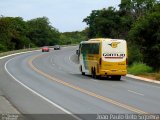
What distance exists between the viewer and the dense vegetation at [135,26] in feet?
164

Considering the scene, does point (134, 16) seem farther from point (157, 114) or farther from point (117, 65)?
point (157, 114)

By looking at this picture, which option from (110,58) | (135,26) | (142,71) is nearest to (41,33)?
(135,26)

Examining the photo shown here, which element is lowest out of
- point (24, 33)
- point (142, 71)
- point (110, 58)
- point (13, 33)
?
point (142, 71)

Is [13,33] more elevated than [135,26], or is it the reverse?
[135,26]

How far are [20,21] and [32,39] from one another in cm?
977

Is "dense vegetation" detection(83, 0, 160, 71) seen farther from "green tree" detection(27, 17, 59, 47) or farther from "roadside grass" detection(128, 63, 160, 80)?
"green tree" detection(27, 17, 59, 47)

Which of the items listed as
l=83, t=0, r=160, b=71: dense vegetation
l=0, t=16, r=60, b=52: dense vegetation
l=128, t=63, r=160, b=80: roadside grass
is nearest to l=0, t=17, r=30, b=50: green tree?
l=0, t=16, r=60, b=52: dense vegetation

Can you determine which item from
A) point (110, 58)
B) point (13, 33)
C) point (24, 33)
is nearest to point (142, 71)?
point (110, 58)

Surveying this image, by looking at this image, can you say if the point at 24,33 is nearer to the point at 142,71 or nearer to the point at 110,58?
the point at 142,71

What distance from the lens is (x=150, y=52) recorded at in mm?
50000

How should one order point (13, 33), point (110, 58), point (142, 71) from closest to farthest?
1. point (110, 58)
2. point (142, 71)
3. point (13, 33)

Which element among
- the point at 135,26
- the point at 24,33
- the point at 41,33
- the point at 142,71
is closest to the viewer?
the point at 142,71

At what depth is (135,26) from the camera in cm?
5134

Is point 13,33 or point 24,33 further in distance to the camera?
point 24,33
